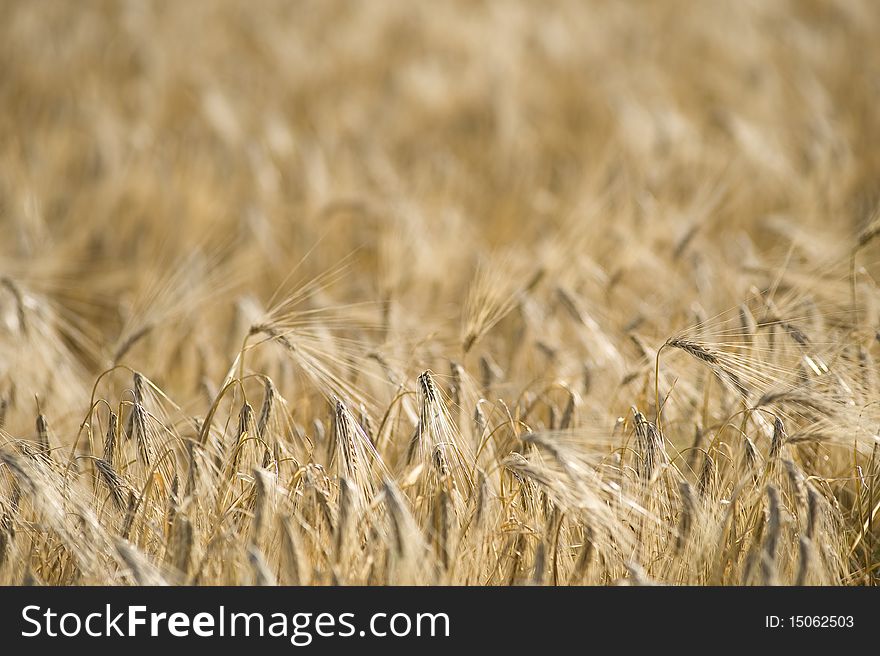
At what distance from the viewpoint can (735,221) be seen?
3104mm

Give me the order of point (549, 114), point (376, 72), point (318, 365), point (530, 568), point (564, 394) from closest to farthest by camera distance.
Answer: point (530, 568) < point (318, 365) < point (564, 394) < point (549, 114) < point (376, 72)

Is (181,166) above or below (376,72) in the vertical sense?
below

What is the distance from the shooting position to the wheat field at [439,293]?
136cm

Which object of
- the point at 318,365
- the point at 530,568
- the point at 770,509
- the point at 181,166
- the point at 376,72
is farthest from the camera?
the point at 376,72

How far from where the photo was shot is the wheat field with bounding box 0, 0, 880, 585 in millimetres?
1359

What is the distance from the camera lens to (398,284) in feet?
8.54

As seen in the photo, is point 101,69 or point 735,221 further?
point 101,69

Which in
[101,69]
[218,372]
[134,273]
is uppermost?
[101,69]

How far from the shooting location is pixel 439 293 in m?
2.70

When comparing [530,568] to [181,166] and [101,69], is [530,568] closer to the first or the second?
[181,166]

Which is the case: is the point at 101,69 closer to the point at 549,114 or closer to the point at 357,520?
the point at 549,114

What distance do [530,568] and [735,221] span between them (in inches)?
84.9

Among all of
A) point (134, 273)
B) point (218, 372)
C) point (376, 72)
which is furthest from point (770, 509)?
point (376, 72)

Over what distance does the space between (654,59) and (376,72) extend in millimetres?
1745
